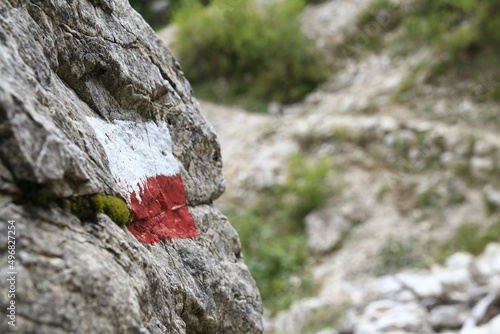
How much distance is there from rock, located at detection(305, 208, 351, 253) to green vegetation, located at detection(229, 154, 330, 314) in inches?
6.4

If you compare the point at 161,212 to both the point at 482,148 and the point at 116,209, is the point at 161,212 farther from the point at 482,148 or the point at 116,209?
the point at 482,148

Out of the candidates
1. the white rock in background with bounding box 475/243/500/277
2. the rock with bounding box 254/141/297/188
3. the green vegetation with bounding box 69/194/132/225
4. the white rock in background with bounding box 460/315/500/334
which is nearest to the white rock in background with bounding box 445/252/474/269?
the white rock in background with bounding box 475/243/500/277

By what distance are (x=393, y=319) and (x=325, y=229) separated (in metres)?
2.88

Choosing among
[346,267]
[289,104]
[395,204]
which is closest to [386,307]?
[346,267]

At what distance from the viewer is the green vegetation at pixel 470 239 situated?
6805 millimetres

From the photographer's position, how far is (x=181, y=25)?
12391 millimetres

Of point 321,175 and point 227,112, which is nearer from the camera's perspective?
point 321,175

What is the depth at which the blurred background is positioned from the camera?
6.13 metres

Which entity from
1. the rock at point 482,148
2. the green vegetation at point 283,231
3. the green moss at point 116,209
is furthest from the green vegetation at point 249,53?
the green moss at point 116,209

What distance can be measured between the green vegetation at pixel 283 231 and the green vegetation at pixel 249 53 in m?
3.35

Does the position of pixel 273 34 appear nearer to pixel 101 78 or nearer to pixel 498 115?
pixel 498 115

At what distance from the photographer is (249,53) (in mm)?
12305

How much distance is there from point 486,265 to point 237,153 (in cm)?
568

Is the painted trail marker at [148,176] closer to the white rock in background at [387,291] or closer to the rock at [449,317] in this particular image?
the rock at [449,317]
